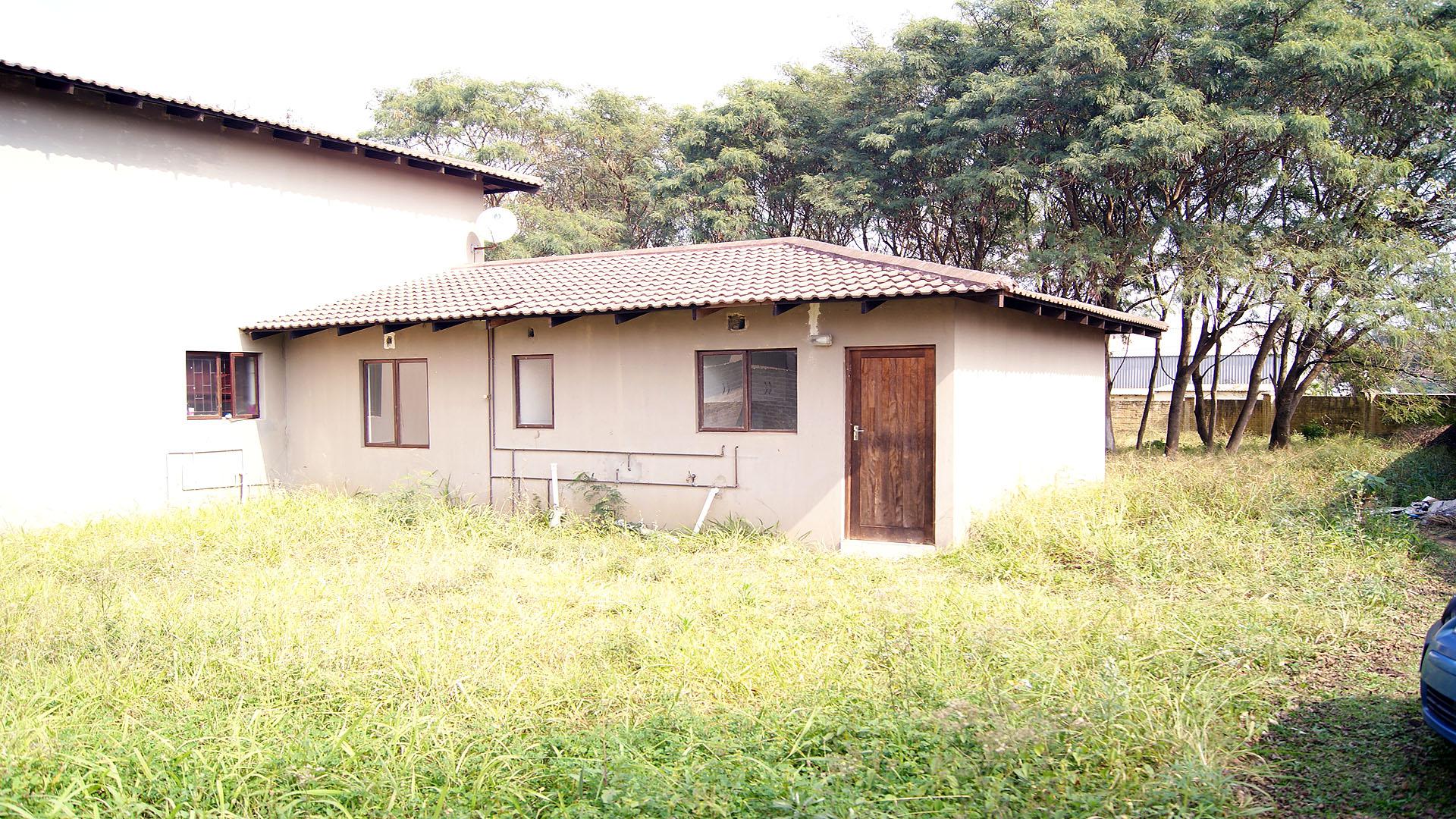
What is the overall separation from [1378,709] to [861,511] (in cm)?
581

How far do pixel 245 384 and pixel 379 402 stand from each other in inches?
77.1

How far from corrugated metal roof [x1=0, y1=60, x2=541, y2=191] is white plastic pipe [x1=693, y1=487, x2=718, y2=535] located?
24.4 feet

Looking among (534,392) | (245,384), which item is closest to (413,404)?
(534,392)

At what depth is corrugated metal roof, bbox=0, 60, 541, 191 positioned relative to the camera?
36.2 feet

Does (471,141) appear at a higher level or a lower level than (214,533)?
higher

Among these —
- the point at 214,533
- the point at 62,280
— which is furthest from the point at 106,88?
the point at 214,533

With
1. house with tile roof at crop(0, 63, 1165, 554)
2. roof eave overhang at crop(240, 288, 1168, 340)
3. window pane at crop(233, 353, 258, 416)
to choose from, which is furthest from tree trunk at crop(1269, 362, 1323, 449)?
window pane at crop(233, 353, 258, 416)

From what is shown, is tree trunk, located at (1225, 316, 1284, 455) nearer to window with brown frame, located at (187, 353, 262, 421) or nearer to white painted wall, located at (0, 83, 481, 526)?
white painted wall, located at (0, 83, 481, 526)

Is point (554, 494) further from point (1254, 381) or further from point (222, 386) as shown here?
point (1254, 381)

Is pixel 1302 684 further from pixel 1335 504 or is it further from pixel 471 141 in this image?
pixel 471 141

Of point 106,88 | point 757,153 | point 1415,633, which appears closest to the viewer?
point 1415,633

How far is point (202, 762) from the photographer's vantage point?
4.40 m

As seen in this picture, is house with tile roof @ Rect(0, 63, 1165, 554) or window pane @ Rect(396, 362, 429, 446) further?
window pane @ Rect(396, 362, 429, 446)

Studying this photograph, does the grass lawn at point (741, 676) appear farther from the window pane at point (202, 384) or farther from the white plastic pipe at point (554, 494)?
the window pane at point (202, 384)
